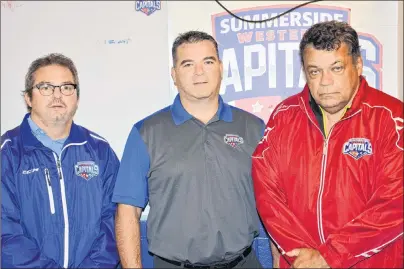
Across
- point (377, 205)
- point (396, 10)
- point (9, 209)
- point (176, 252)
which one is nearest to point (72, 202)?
point (9, 209)

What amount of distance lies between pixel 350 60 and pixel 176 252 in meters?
1.11

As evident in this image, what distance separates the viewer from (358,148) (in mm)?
1964

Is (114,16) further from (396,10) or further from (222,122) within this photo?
(396,10)

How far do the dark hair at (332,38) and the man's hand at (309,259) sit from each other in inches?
31.7

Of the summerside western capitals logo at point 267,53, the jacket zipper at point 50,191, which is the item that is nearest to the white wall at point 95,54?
the summerside western capitals logo at point 267,53

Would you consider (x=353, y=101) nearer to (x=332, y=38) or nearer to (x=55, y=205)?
(x=332, y=38)

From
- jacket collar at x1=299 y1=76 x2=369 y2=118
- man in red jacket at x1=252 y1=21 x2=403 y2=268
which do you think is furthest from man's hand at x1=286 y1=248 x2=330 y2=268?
jacket collar at x1=299 y1=76 x2=369 y2=118

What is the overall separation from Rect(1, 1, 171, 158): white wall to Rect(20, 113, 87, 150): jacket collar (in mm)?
562

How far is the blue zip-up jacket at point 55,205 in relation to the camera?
223 cm

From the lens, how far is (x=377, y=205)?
6.18 ft

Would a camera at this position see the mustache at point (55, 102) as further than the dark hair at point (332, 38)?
Yes

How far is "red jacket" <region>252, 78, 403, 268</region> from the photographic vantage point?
6.19ft

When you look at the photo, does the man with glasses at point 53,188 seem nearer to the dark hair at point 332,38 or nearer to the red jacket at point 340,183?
the red jacket at point 340,183

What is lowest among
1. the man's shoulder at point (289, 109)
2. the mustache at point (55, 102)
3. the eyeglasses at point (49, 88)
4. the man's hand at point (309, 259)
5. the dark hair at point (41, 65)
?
the man's hand at point (309, 259)
